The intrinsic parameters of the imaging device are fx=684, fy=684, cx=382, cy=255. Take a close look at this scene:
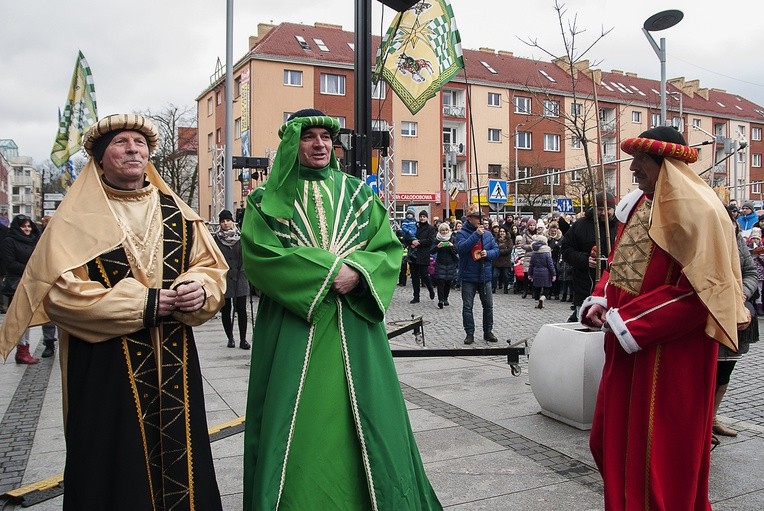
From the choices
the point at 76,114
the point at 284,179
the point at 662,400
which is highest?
the point at 76,114

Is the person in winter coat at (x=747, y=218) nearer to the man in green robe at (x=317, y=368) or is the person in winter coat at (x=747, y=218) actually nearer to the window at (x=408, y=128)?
the man in green robe at (x=317, y=368)

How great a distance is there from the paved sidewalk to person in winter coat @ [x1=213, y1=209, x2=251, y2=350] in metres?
0.93

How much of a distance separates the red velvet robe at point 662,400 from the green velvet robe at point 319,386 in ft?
3.09

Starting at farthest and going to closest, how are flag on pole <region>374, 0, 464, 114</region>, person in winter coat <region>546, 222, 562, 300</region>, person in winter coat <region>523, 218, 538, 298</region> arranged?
person in winter coat <region>523, 218, 538, 298</region> → person in winter coat <region>546, 222, 562, 300</region> → flag on pole <region>374, 0, 464, 114</region>

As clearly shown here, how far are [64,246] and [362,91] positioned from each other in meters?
3.33

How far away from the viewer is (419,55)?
6906 mm

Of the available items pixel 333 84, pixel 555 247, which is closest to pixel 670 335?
pixel 555 247

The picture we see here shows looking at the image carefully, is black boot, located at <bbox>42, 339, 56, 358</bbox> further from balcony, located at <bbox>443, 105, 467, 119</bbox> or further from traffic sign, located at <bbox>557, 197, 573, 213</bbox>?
balcony, located at <bbox>443, 105, 467, 119</bbox>

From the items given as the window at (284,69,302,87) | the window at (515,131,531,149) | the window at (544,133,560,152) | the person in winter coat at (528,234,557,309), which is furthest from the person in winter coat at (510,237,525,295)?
the window at (544,133,560,152)

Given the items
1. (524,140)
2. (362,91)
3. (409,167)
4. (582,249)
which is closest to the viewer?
(362,91)

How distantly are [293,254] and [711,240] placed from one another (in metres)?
1.79

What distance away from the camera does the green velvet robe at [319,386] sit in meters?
2.92

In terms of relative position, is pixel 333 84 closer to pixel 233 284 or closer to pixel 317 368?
pixel 233 284

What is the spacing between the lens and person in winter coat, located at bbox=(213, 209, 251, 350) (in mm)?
9461
